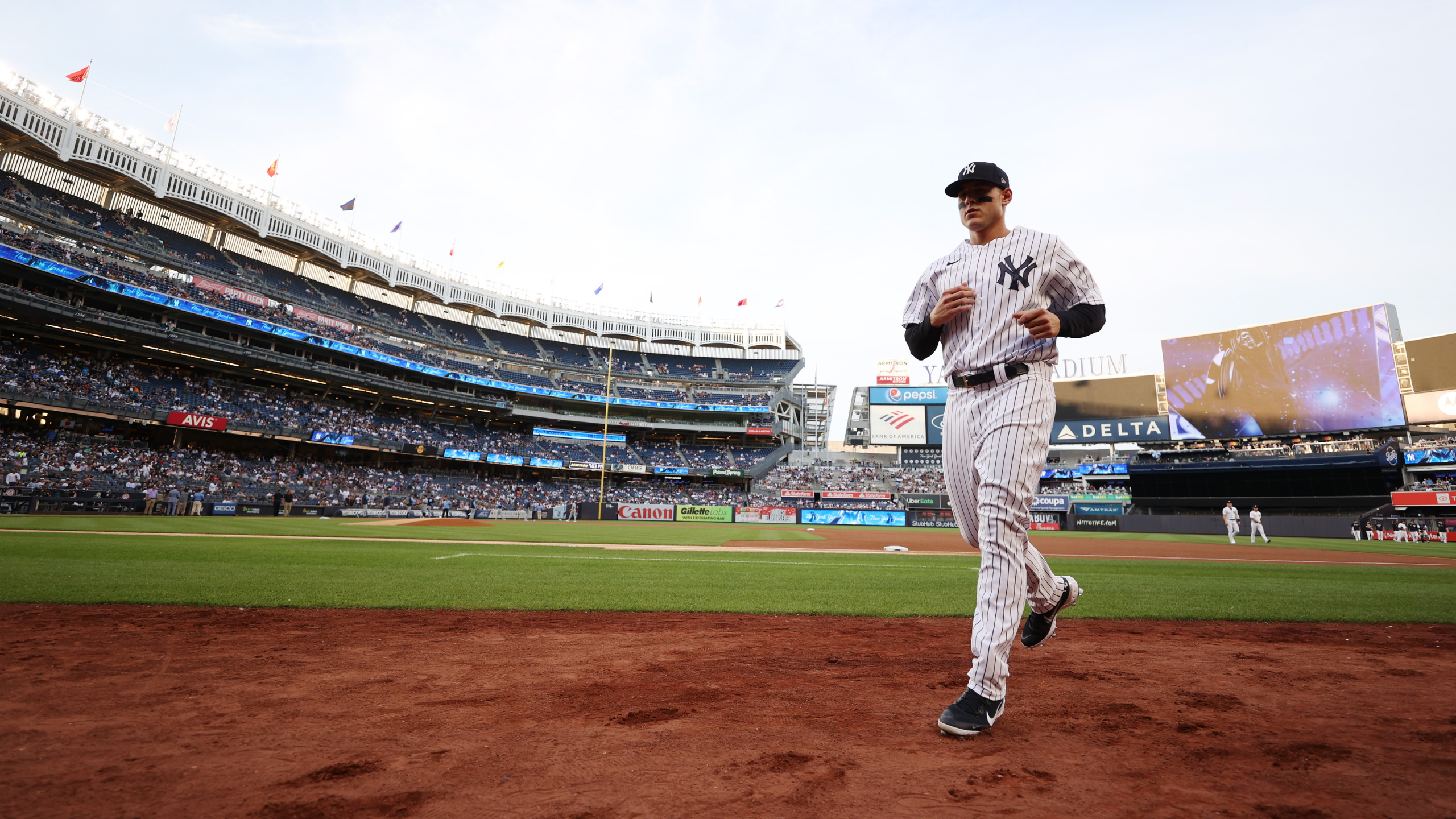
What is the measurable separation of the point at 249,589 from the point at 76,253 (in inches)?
1412

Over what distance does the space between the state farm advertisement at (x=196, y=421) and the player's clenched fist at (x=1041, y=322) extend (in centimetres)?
4016

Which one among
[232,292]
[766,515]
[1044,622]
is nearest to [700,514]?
[766,515]

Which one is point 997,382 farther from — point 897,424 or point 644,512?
point 897,424

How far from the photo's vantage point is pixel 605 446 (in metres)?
44.0

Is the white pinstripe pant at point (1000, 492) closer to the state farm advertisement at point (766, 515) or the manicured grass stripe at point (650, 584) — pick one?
the manicured grass stripe at point (650, 584)

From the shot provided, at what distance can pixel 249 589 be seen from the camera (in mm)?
6469

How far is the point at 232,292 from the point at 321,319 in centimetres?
492

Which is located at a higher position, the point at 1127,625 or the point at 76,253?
the point at 76,253

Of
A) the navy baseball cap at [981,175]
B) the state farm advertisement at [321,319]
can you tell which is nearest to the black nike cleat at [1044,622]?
the navy baseball cap at [981,175]

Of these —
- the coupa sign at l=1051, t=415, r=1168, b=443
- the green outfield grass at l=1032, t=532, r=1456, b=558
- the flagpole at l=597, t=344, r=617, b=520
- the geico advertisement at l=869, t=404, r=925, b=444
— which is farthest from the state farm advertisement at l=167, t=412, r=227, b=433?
the coupa sign at l=1051, t=415, r=1168, b=443

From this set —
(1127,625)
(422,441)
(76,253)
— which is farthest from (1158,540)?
(76,253)

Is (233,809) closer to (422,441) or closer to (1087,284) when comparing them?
(1087,284)

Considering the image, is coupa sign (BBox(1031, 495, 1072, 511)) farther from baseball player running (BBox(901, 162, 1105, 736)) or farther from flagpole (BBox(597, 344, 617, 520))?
baseball player running (BBox(901, 162, 1105, 736))

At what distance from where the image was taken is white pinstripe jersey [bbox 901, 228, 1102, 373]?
2891 millimetres
